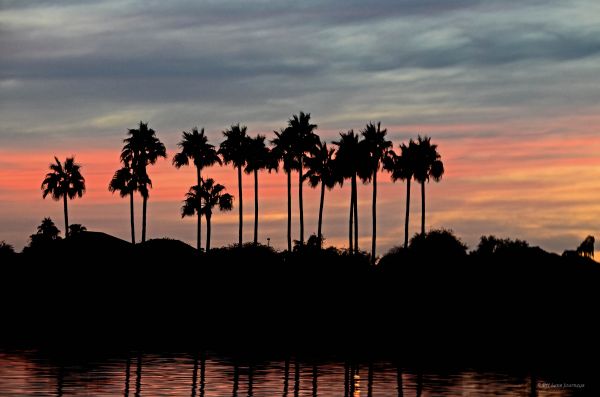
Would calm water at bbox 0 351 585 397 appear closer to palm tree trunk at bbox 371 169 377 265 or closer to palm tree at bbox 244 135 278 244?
palm tree trunk at bbox 371 169 377 265

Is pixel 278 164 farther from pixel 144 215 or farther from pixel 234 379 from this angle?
pixel 234 379

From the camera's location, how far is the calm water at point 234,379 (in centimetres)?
5088

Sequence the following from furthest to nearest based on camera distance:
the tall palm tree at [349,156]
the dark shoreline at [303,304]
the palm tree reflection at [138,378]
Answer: the tall palm tree at [349,156], the dark shoreline at [303,304], the palm tree reflection at [138,378]

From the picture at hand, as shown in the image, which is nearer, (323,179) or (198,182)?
(323,179)

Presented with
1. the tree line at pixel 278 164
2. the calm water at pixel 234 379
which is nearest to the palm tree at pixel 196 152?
the tree line at pixel 278 164

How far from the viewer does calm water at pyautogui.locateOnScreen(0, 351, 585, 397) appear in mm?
50875

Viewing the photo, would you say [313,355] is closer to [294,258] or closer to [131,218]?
[294,258]

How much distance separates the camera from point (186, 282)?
120062mm

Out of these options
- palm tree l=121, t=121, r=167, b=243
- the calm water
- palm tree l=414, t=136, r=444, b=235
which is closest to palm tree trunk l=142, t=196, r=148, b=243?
palm tree l=121, t=121, r=167, b=243

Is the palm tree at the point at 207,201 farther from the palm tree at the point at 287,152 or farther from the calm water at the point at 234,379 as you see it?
the calm water at the point at 234,379

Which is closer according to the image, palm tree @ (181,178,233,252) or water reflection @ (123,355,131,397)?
water reflection @ (123,355,131,397)

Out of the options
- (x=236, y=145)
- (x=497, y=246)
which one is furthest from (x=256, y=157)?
(x=497, y=246)

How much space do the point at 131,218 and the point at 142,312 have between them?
65.0ft

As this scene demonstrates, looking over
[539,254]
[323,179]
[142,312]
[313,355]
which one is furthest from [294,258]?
[313,355]
